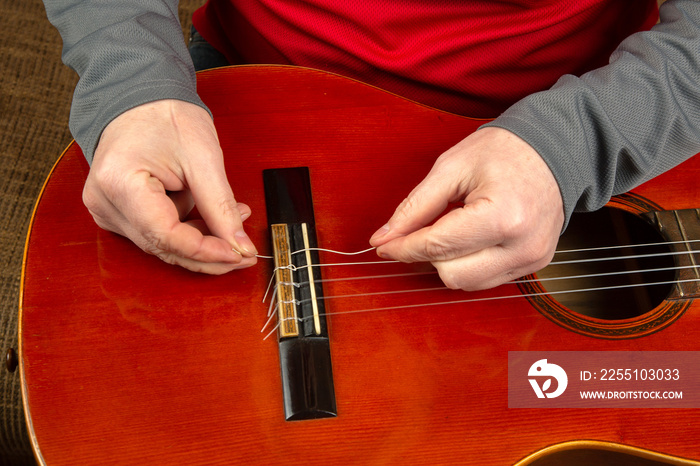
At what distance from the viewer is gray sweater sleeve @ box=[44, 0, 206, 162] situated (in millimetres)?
836

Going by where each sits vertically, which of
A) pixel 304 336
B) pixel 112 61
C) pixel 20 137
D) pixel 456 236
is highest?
pixel 20 137

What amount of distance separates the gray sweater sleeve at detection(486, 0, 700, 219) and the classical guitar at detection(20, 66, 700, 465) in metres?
0.18

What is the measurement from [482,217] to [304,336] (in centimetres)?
31

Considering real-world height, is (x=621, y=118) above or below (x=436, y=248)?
above

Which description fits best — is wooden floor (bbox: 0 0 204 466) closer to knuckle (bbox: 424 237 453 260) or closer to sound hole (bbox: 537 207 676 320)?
knuckle (bbox: 424 237 453 260)

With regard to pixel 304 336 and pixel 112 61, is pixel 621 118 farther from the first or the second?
pixel 112 61

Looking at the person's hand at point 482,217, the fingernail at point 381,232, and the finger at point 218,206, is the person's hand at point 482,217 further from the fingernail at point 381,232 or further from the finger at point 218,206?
the finger at point 218,206

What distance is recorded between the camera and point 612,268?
45.3 inches

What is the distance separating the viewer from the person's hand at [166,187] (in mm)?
757

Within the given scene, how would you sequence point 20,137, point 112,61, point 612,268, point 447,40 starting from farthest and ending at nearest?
point 20,137 < point 612,268 < point 447,40 < point 112,61

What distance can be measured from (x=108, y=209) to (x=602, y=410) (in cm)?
79

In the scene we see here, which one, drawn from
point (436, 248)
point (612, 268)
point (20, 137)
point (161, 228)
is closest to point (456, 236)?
point (436, 248)

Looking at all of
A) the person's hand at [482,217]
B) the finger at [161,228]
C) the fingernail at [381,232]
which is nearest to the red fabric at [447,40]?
the person's hand at [482,217]

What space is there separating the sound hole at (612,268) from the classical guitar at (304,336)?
0.04 meters
